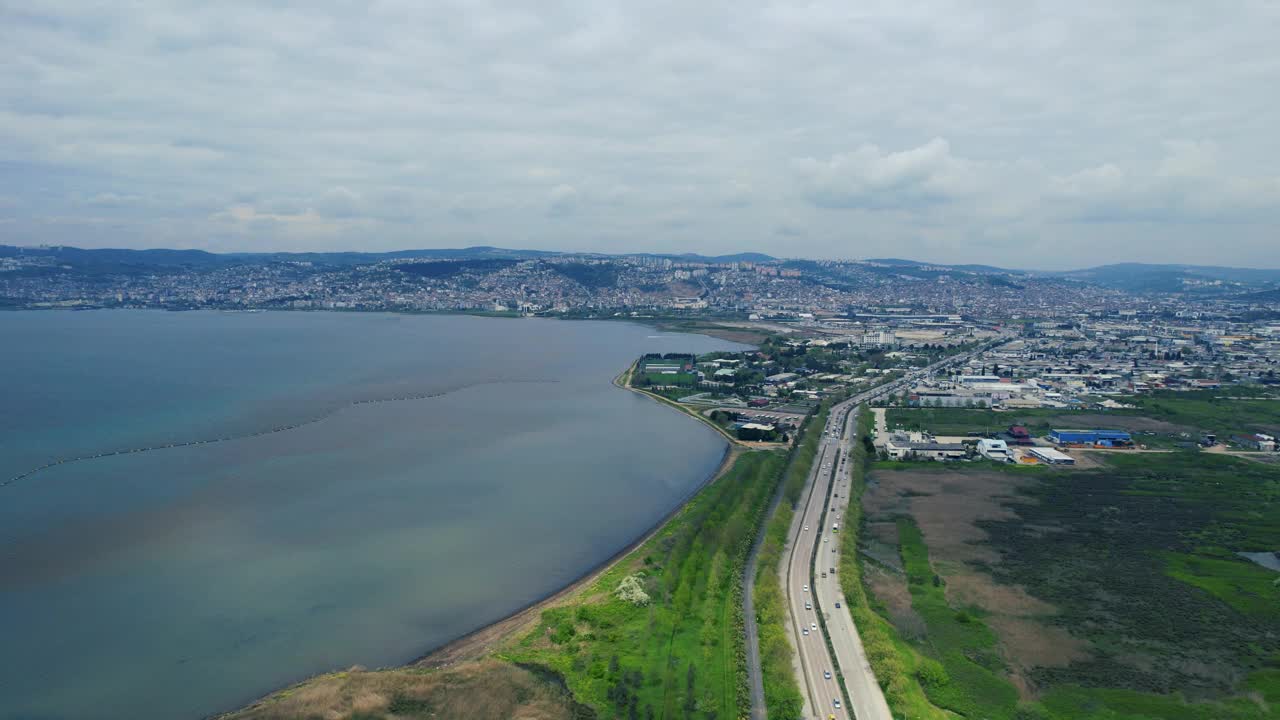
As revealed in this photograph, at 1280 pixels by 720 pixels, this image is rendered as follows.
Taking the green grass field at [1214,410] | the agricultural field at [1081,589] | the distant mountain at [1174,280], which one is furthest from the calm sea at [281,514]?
the distant mountain at [1174,280]

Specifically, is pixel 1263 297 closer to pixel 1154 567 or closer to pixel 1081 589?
pixel 1154 567

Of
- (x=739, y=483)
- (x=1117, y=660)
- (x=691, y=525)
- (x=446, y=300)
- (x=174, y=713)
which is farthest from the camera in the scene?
(x=446, y=300)

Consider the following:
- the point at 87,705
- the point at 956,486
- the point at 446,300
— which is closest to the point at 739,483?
the point at 956,486

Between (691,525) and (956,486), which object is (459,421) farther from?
(956,486)

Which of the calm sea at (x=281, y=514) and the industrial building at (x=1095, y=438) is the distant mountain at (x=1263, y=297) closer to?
the industrial building at (x=1095, y=438)

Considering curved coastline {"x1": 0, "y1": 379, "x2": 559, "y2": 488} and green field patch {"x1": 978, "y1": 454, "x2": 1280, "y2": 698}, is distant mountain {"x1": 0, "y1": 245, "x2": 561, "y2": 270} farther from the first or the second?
green field patch {"x1": 978, "y1": 454, "x2": 1280, "y2": 698}

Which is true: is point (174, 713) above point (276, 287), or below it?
below

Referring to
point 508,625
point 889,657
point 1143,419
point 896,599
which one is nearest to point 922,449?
point 896,599

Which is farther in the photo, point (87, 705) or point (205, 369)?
point (205, 369)
